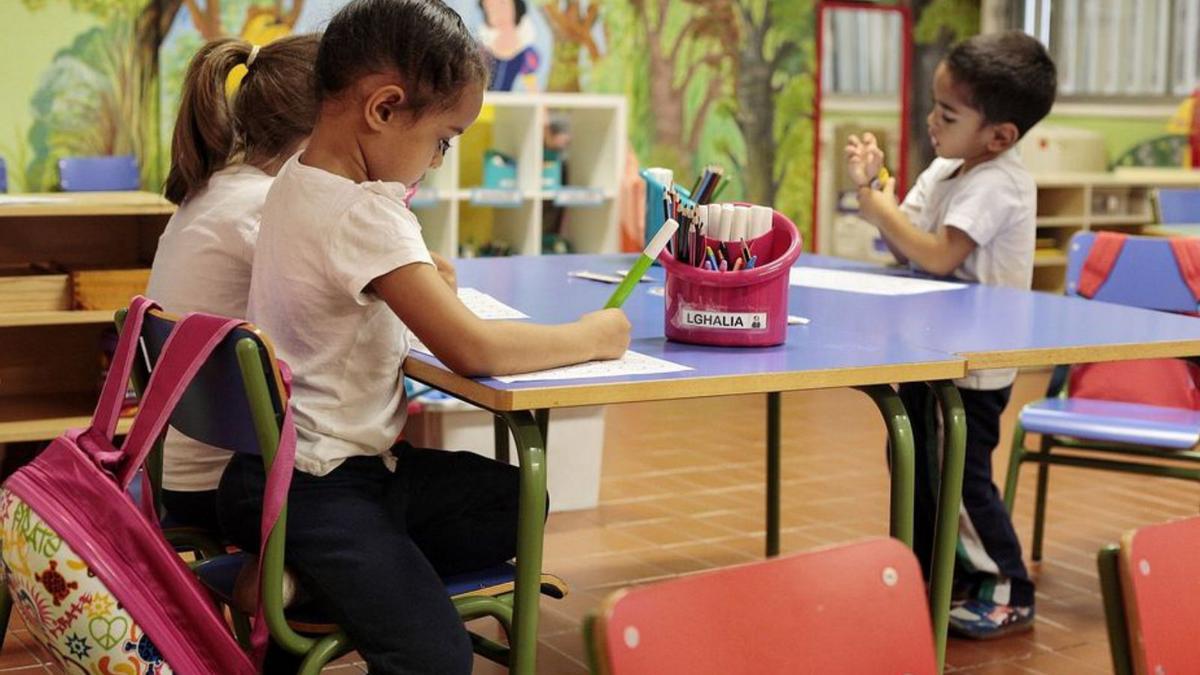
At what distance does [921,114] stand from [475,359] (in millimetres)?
6335

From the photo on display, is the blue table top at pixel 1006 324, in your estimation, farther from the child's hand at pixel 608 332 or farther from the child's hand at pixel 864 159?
the child's hand at pixel 608 332

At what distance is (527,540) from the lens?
6.16ft

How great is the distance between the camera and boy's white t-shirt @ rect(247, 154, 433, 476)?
192cm

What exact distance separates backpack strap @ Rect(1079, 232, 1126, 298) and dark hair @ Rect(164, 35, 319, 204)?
2.01 meters

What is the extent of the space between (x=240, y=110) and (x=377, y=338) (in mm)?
568

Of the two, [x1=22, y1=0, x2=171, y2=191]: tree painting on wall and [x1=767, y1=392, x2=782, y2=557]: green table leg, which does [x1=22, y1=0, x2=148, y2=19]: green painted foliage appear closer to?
[x1=22, y1=0, x2=171, y2=191]: tree painting on wall

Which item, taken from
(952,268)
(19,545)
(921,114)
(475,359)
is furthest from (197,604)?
(921,114)

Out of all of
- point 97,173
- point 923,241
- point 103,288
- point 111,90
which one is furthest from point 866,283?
point 111,90

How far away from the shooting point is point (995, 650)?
3.17 meters

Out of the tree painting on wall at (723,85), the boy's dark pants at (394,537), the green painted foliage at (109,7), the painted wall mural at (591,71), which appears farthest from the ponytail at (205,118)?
the tree painting on wall at (723,85)

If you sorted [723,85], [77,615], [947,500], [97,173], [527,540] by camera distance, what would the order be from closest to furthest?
[77,615] → [527,540] → [947,500] → [97,173] → [723,85]

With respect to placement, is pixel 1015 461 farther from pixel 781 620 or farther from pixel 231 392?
pixel 781 620

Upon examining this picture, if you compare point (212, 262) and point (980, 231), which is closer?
point (212, 262)

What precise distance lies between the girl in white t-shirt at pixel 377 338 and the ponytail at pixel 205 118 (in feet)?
1.30
